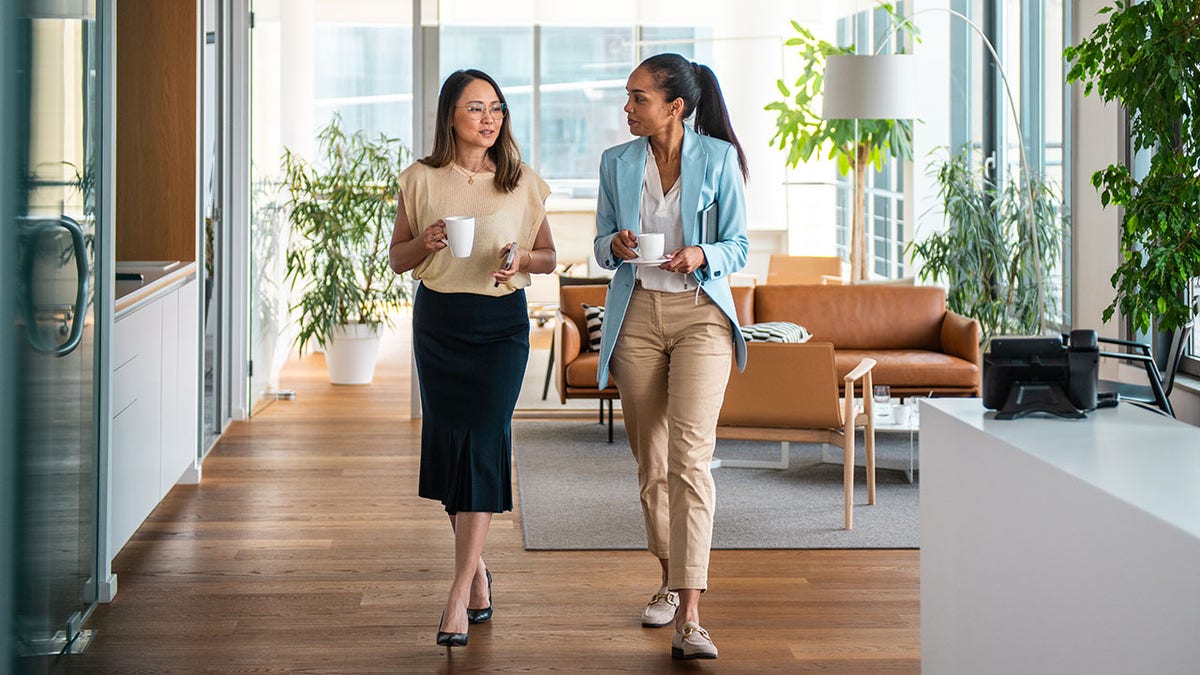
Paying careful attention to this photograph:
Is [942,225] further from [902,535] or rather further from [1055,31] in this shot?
[902,535]

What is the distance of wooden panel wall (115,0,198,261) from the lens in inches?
237

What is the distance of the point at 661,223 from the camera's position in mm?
3799

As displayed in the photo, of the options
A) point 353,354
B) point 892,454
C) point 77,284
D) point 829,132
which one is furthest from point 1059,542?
point 353,354

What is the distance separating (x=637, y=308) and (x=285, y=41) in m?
4.82

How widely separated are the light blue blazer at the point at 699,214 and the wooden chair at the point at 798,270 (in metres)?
4.08

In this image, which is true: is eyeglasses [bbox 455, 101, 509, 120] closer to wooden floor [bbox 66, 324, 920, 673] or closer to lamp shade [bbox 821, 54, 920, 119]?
wooden floor [bbox 66, 324, 920, 673]

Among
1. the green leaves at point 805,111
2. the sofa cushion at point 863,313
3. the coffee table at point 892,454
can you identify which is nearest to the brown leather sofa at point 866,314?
the sofa cushion at point 863,313

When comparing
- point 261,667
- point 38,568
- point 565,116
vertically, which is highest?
point 565,116

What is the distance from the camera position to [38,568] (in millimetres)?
3295

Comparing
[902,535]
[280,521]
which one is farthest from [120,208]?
[902,535]

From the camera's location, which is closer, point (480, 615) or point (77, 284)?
point (77, 284)

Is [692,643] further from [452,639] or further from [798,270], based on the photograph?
[798,270]

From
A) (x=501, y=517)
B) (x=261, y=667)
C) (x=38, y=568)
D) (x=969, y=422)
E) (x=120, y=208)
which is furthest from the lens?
(x=120, y=208)

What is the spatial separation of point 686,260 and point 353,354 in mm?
5342
